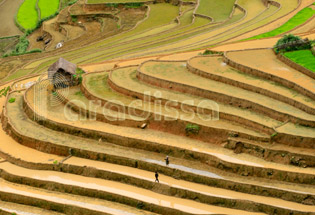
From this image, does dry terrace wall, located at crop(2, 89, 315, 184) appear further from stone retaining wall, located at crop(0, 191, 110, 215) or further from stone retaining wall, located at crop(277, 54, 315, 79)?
stone retaining wall, located at crop(277, 54, 315, 79)

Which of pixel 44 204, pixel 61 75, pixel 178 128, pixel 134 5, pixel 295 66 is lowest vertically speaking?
pixel 44 204

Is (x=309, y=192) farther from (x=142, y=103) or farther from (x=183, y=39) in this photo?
(x=183, y=39)

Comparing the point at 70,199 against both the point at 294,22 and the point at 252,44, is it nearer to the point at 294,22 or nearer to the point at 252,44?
the point at 252,44

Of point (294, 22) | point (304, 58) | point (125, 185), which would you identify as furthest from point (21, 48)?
point (125, 185)

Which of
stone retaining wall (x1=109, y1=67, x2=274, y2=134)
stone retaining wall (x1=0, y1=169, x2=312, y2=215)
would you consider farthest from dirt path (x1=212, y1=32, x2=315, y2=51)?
stone retaining wall (x1=0, y1=169, x2=312, y2=215)

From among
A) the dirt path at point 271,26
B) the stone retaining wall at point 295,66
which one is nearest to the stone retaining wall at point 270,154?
the stone retaining wall at point 295,66

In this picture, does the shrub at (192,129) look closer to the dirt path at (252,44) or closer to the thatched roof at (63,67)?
the thatched roof at (63,67)
